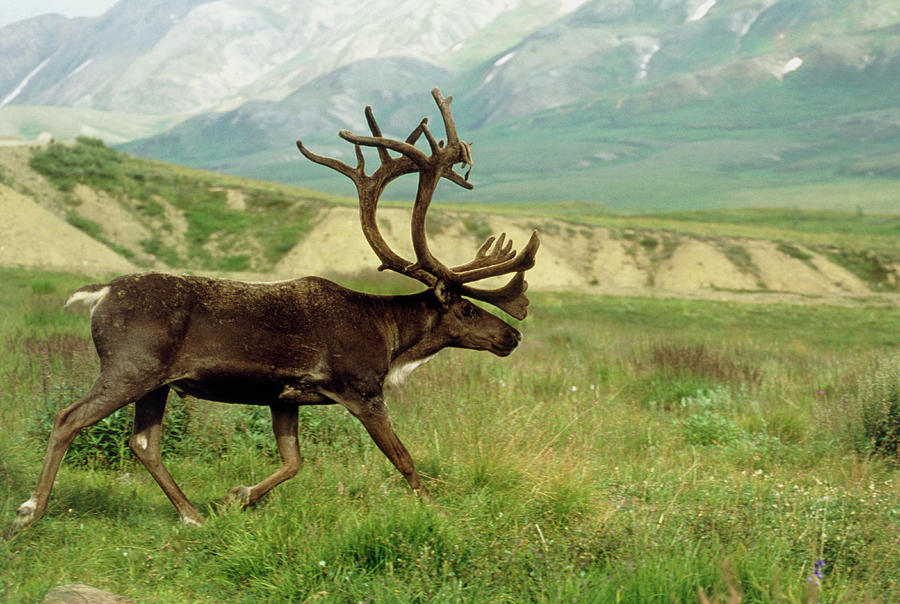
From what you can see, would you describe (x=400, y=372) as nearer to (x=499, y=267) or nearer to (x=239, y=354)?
(x=499, y=267)

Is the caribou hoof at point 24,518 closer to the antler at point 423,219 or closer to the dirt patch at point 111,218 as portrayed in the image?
the antler at point 423,219

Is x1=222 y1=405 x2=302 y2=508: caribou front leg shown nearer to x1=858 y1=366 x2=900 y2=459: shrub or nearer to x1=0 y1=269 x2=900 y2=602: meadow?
x1=0 y1=269 x2=900 y2=602: meadow

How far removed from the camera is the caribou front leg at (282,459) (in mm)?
5934

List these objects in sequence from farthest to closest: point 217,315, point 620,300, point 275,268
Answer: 1. point 275,268
2. point 620,300
3. point 217,315

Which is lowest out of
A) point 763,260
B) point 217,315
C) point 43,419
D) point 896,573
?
point 763,260

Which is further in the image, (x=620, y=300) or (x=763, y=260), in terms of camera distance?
(x=763, y=260)

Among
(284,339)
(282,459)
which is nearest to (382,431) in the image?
(282,459)

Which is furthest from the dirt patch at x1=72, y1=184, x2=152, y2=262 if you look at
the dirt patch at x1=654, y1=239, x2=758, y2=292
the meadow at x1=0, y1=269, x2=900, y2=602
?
the meadow at x1=0, y1=269, x2=900, y2=602

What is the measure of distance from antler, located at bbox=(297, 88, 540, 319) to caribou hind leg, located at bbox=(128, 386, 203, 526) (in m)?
1.92

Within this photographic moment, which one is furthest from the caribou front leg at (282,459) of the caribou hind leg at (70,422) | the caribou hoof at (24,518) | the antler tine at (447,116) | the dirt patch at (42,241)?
the dirt patch at (42,241)

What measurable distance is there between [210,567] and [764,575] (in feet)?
10.4

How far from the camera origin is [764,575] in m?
4.66

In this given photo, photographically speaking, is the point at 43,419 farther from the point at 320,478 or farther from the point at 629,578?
the point at 629,578

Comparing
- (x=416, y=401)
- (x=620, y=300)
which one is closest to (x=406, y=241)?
(x=620, y=300)
